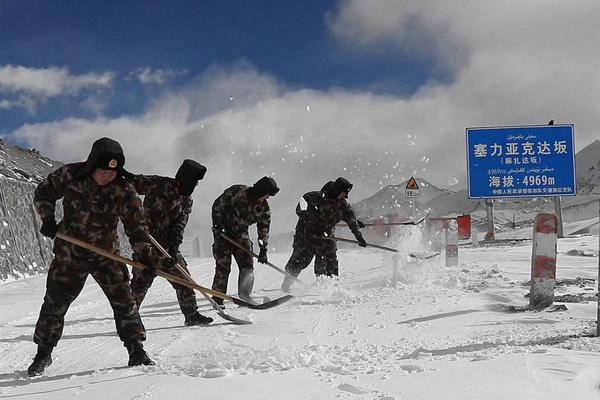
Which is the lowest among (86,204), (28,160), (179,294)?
(179,294)

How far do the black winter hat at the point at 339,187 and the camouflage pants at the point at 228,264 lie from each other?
173 cm

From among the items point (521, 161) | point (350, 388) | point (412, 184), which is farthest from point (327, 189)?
point (412, 184)

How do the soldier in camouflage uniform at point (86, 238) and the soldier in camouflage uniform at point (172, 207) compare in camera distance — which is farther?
the soldier in camouflage uniform at point (172, 207)

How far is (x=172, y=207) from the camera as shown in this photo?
18.6 ft

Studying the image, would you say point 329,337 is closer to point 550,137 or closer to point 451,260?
point 451,260

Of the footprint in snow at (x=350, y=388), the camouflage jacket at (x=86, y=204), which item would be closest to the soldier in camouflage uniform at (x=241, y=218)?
the camouflage jacket at (x=86, y=204)

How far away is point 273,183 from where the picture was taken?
6.89 meters

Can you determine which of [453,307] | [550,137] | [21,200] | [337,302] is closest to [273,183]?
[337,302]

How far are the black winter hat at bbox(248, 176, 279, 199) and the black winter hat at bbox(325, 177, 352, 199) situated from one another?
1458 mm

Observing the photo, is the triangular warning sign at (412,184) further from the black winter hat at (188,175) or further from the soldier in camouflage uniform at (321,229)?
the black winter hat at (188,175)

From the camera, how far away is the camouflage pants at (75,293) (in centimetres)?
378

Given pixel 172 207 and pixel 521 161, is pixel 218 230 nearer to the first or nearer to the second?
pixel 172 207

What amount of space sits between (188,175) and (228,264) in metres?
1.70

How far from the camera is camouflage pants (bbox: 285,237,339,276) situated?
8297mm
